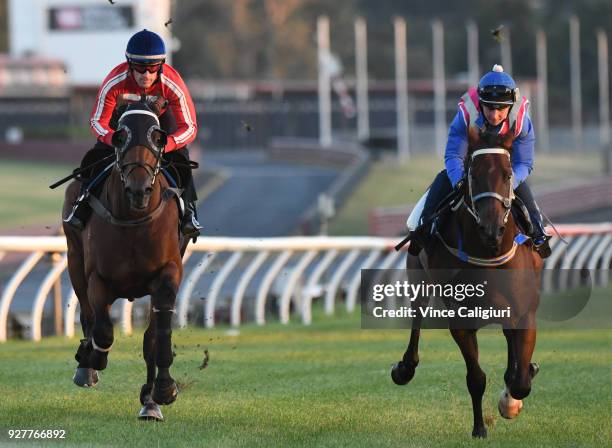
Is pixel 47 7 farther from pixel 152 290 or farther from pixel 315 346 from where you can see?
pixel 152 290

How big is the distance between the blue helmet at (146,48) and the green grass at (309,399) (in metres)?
1.90

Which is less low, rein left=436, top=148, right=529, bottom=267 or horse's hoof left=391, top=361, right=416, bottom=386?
rein left=436, top=148, right=529, bottom=267

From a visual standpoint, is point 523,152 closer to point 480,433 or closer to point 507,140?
point 507,140

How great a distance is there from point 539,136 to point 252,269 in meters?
53.7

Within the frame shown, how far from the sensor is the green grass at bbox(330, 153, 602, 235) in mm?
36500

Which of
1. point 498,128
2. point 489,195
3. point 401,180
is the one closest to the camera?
point 489,195

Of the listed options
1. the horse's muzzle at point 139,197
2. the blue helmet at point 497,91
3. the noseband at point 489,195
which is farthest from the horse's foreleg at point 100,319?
the blue helmet at point 497,91

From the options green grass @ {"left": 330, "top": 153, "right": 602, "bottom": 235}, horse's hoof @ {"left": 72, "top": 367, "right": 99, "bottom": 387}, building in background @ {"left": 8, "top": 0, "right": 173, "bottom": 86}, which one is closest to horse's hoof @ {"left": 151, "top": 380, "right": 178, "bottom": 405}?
horse's hoof @ {"left": 72, "top": 367, "right": 99, "bottom": 387}

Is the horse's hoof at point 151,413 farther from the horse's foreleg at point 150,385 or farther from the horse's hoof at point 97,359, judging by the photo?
the horse's hoof at point 97,359

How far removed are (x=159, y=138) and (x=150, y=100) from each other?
0.43 m

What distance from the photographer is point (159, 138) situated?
26.0 ft

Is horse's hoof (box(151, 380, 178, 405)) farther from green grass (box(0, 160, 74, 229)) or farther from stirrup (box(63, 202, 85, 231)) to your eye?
green grass (box(0, 160, 74, 229))

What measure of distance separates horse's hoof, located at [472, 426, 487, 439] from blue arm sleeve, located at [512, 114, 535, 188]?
1.29m

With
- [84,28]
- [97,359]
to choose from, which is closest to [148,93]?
[97,359]
